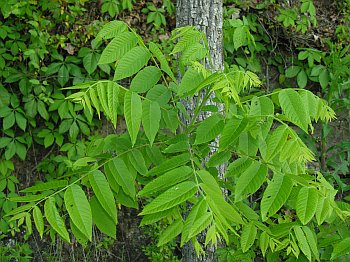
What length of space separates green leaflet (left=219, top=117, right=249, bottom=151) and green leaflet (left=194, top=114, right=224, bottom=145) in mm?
65

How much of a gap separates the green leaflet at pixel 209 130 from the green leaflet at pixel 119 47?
430 mm

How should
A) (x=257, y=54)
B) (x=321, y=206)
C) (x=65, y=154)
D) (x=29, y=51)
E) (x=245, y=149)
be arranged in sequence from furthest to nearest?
(x=257, y=54) → (x=65, y=154) → (x=29, y=51) → (x=245, y=149) → (x=321, y=206)

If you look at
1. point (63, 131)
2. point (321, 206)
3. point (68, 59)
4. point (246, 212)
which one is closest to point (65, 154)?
point (63, 131)

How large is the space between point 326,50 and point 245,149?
336cm

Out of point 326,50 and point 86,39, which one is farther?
point 326,50

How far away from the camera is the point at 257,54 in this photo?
190 inches

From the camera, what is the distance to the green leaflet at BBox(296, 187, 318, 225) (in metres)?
1.61

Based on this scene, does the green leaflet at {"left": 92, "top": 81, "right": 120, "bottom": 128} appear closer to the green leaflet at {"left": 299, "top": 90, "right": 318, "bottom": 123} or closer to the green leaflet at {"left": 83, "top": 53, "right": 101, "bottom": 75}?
the green leaflet at {"left": 299, "top": 90, "right": 318, "bottom": 123}

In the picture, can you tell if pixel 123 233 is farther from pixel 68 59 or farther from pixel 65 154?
pixel 68 59

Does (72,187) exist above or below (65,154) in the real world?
above

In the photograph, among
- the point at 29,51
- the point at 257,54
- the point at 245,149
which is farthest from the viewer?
the point at 257,54

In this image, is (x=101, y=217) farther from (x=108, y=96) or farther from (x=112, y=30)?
(x=112, y=30)

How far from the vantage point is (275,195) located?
1.65m

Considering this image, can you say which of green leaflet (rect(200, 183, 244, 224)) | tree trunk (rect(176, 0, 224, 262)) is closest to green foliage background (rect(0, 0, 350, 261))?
green leaflet (rect(200, 183, 244, 224))
